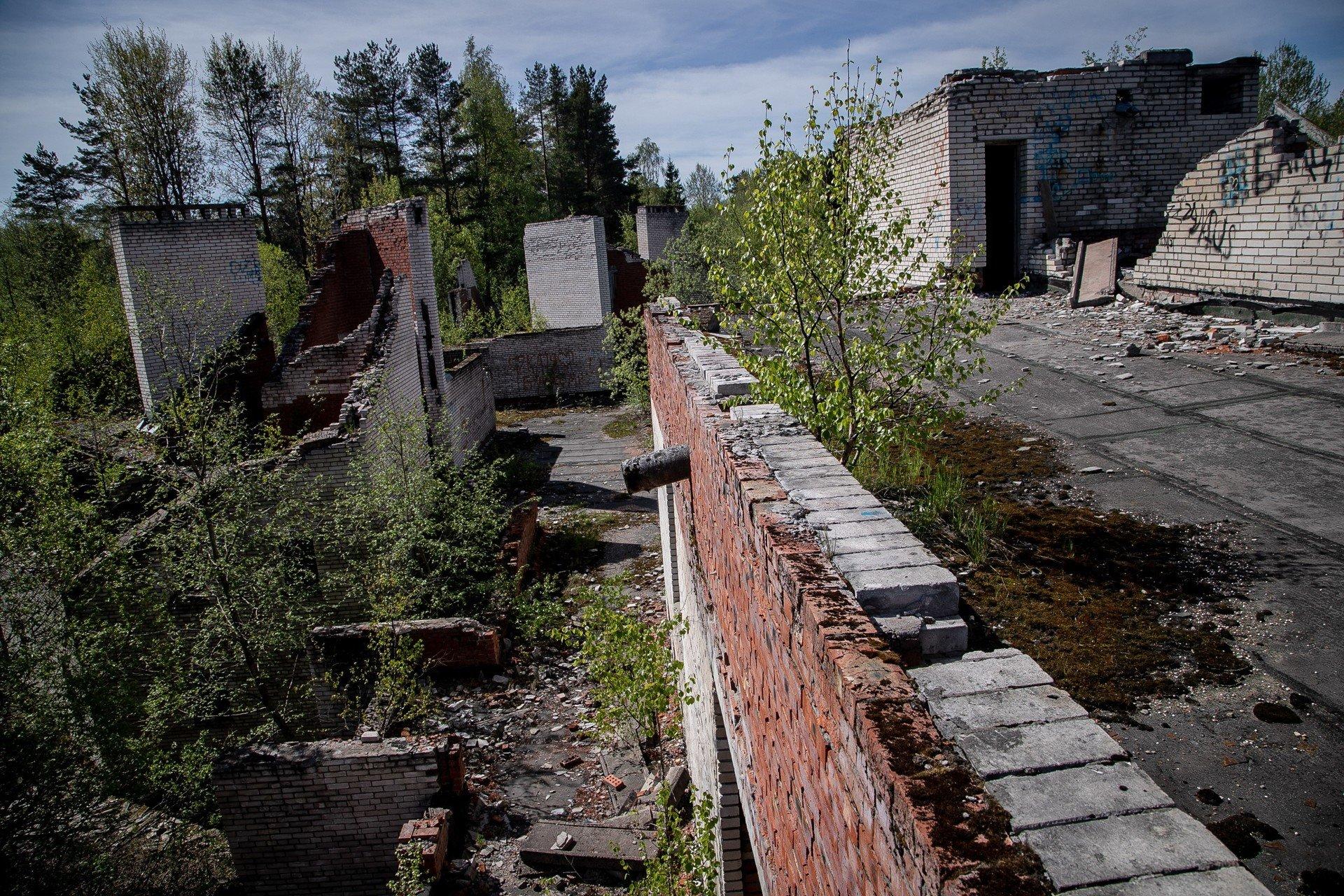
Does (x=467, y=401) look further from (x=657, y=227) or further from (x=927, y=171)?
(x=657, y=227)

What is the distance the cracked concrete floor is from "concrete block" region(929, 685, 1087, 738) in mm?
912

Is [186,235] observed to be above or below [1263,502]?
above

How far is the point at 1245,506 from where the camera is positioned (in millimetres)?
3547

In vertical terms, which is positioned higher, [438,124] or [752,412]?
[438,124]

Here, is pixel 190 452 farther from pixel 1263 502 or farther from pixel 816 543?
pixel 1263 502

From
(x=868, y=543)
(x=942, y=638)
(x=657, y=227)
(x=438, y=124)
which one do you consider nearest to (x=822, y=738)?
(x=942, y=638)

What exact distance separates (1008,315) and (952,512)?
223 inches

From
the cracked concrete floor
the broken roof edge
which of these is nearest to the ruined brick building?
the broken roof edge

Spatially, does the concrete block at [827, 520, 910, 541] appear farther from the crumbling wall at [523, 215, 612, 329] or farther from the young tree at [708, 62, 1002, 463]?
the crumbling wall at [523, 215, 612, 329]

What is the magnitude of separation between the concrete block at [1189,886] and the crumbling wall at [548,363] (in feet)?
64.8

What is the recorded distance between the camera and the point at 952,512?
3.93 m

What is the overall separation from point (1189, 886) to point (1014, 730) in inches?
15.3

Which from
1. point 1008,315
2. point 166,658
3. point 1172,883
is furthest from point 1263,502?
point 166,658

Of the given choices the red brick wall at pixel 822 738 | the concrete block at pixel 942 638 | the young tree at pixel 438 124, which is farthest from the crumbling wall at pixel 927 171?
the young tree at pixel 438 124
